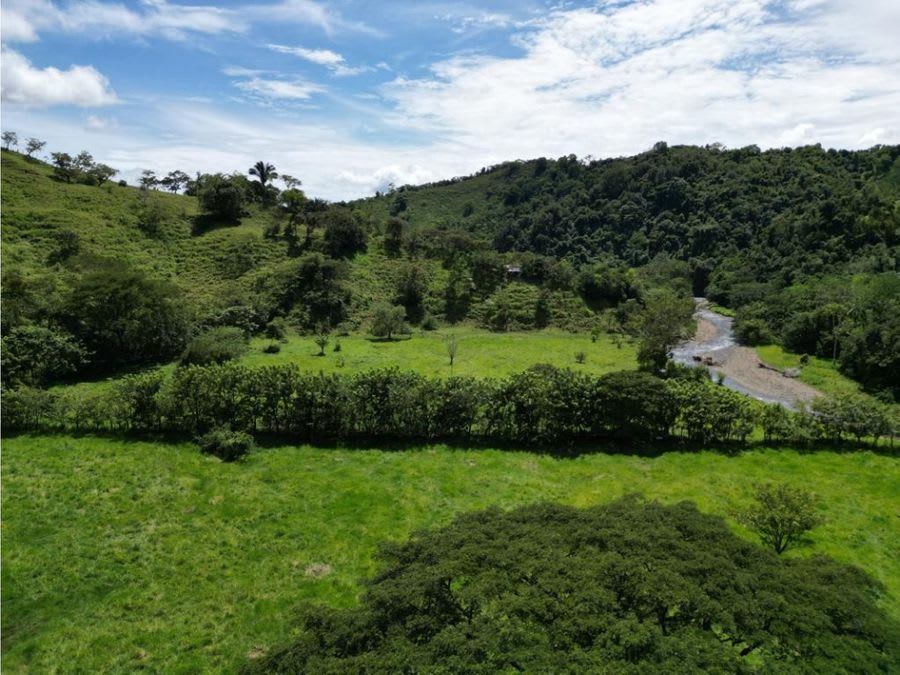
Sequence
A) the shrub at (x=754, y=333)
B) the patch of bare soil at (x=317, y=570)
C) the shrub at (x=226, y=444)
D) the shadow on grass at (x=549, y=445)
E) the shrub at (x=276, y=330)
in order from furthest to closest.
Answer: the shrub at (x=754, y=333)
the shrub at (x=276, y=330)
the shadow on grass at (x=549, y=445)
the shrub at (x=226, y=444)
the patch of bare soil at (x=317, y=570)

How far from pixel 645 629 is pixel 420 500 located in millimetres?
16673

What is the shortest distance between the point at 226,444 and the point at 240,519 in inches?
275

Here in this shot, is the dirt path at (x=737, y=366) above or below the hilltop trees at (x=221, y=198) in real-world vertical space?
below

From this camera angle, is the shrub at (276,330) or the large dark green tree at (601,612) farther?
the shrub at (276,330)

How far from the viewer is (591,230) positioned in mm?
137500

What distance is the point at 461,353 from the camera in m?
53.3

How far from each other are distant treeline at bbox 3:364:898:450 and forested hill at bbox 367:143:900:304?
63.9m

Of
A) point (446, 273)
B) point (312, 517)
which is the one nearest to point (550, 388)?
point (312, 517)

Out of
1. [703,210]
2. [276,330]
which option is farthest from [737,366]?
[703,210]

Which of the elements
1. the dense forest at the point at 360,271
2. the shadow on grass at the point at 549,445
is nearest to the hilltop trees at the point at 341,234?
the dense forest at the point at 360,271

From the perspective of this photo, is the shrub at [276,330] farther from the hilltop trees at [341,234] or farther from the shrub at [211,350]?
the hilltop trees at [341,234]

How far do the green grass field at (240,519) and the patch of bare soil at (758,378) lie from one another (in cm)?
1962

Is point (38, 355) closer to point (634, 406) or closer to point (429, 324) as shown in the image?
point (429, 324)

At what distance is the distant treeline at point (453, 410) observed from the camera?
3125 centimetres
